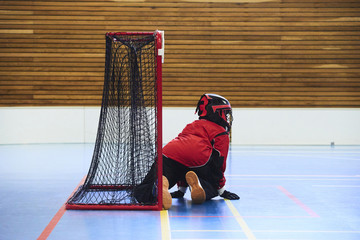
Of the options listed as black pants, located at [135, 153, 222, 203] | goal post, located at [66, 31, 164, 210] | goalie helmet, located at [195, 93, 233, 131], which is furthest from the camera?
goalie helmet, located at [195, 93, 233, 131]

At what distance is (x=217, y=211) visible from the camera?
4855 millimetres

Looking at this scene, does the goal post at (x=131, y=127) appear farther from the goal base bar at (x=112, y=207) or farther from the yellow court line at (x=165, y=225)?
the yellow court line at (x=165, y=225)

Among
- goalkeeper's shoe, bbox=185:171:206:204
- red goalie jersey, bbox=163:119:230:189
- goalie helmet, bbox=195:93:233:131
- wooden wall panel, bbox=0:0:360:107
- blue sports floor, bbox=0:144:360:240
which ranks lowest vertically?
blue sports floor, bbox=0:144:360:240

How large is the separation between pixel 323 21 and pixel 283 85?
242 cm

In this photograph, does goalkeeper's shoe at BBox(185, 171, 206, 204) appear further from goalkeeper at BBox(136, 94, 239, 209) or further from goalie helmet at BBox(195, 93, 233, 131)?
goalie helmet at BBox(195, 93, 233, 131)

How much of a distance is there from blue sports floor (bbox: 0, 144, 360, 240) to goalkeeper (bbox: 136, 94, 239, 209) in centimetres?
24

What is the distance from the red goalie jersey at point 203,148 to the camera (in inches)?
208

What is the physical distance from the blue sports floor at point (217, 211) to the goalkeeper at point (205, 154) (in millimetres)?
244

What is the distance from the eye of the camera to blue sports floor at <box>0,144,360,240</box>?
4016 mm

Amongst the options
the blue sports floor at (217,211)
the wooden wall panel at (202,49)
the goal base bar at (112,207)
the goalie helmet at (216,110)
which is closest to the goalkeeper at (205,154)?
the goalie helmet at (216,110)

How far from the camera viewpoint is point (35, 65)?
44.1 feet

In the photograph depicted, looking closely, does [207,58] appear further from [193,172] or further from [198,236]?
[198,236]

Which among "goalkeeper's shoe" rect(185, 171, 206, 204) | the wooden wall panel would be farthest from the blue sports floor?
the wooden wall panel

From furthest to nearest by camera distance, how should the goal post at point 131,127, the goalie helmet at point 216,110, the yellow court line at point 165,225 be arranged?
the goalie helmet at point 216,110 < the goal post at point 131,127 < the yellow court line at point 165,225
